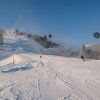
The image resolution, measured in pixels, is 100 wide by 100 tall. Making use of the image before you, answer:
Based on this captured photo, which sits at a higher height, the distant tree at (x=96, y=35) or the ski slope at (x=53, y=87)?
the distant tree at (x=96, y=35)

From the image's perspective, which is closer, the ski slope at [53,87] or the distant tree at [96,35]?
the ski slope at [53,87]

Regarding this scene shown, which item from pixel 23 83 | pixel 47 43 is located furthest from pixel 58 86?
pixel 47 43

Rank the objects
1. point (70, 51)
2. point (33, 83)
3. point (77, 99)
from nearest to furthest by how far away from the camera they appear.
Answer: point (77, 99) < point (33, 83) < point (70, 51)

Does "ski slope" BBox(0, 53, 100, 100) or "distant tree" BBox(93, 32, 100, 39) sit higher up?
"distant tree" BBox(93, 32, 100, 39)

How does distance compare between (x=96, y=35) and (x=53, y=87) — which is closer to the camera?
(x=53, y=87)

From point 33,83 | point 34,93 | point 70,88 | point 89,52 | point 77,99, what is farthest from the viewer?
point 89,52

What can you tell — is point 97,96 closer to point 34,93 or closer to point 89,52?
point 34,93

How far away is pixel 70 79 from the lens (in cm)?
2598

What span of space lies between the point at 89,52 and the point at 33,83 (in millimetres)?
72399

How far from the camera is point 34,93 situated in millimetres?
19844

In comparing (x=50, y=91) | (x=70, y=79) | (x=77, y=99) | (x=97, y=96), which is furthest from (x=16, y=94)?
(x=70, y=79)

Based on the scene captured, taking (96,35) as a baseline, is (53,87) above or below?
below

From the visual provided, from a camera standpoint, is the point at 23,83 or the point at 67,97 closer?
the point at 67,97

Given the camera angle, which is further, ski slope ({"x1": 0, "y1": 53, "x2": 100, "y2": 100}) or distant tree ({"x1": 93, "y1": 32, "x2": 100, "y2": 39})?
distant tree ({"x1": 93, "y1": 32, "x2": 100, "y2": 39})
